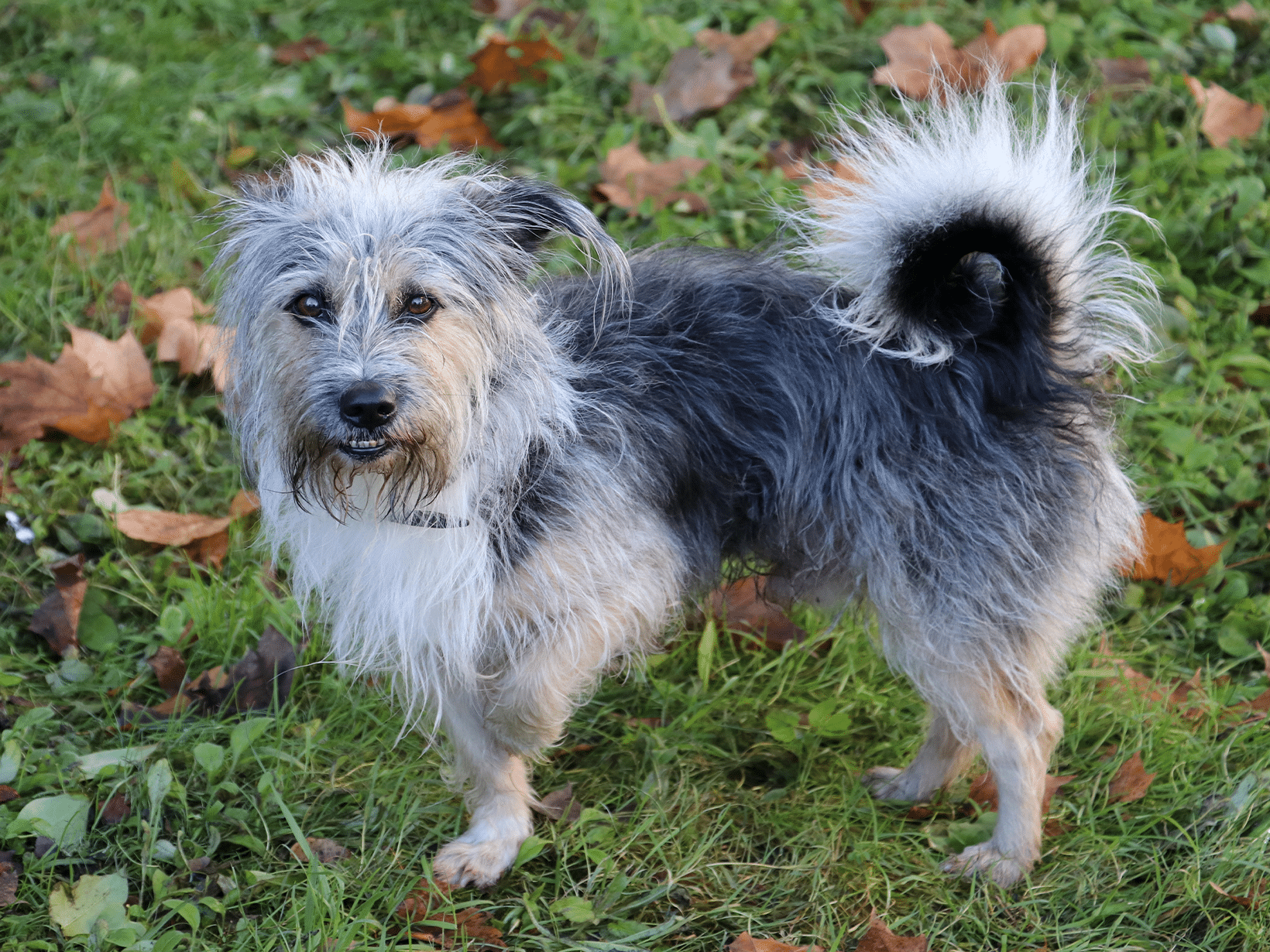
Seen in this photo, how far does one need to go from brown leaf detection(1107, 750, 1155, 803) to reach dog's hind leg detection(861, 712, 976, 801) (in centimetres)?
40

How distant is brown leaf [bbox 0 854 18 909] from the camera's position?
2.79 m

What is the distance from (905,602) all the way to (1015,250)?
2.98ft

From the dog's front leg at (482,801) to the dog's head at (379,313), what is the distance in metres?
0.72

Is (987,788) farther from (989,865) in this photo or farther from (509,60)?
(509,60)

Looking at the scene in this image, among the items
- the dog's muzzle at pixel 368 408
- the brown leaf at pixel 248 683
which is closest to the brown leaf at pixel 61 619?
the brown leaf at pixel 248 683

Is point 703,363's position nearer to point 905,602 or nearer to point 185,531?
point 905,602

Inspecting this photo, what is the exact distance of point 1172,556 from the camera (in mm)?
3730

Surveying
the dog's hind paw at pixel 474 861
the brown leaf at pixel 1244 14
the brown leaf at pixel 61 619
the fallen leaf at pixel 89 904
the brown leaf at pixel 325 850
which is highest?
the brown leaf at pixel 1244 14

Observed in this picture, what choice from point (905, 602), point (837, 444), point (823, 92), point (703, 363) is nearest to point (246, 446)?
point (703, 363)

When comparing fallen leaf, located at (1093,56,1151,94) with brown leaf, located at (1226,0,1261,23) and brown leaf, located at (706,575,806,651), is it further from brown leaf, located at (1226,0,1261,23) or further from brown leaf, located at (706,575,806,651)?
brown leaf, located at (706,575,806,651)

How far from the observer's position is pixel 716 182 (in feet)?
15.7

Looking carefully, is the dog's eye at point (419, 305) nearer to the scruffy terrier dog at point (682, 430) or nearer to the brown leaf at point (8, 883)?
the scruffy terrier dog at point (682, 430)

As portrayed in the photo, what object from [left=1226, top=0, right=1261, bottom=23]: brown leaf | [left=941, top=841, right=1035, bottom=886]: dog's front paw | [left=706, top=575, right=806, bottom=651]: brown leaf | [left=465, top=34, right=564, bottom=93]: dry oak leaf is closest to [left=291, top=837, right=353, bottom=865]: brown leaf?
[left=706, top=575, right=806, bottom=651]: brown leaf

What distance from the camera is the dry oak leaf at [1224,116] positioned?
4773 mm
